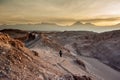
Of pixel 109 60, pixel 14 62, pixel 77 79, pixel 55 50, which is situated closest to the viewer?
pixel 14 62

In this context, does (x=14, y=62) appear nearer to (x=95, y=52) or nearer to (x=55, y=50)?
(x=55, y=50)

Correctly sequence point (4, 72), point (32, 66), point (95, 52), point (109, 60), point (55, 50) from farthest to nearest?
point (95, 52), point (109, 60), point (55, 50), point (32, 66), point (4, 72)

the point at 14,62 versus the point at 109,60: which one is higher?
the point at 14,62

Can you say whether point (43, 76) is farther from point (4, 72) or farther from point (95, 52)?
point (95, 52)

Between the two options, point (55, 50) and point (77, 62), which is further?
point (55, 50)

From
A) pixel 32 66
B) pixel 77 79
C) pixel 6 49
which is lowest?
pixel 77 79

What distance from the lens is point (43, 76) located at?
19266 millimetres

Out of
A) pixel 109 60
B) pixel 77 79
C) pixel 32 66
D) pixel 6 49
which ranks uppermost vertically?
pixel 6 49

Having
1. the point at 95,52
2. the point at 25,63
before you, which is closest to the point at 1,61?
the point at 25,63

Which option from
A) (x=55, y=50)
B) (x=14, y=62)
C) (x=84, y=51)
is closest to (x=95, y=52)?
(x=84, y=51)

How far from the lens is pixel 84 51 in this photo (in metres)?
63.7

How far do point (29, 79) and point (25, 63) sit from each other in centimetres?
253

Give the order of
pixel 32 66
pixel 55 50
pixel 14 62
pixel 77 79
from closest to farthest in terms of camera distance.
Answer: pixel 14 62, pixel 32 66, pixel 77 79, pixel 55 50

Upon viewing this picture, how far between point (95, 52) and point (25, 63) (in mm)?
43032
